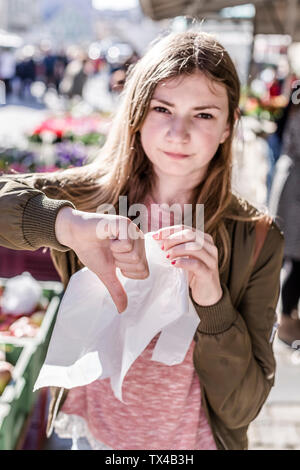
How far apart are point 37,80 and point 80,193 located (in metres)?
15.1

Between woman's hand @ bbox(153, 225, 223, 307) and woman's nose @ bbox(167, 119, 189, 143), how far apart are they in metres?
0.22

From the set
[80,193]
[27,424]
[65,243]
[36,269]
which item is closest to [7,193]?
[65,243]

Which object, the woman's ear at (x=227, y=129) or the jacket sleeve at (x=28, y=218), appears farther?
the woman's ear at (x=227, y=129)

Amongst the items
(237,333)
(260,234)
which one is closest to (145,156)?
(260,234)

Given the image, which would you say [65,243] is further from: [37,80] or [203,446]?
[37,80]

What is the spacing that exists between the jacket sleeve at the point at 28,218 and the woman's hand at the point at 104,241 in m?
0.02

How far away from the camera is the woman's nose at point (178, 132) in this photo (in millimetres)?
1087

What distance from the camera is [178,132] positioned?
1.09m

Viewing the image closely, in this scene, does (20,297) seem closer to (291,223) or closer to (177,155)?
(177,155)

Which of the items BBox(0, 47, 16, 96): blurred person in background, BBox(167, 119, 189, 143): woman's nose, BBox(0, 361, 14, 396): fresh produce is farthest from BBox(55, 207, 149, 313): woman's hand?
BBox(0, 47, 16, 96): blurred person in background

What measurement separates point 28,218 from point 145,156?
0.43 meters

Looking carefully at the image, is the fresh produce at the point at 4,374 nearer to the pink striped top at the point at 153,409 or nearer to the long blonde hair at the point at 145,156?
the pink striped top at the point at 153,409

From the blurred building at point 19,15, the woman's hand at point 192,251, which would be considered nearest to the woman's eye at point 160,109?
the woman's hand at point 192,251

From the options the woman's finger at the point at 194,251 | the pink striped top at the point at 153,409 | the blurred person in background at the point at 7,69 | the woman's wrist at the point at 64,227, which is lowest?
the blurred person in background at the point at 7,69
